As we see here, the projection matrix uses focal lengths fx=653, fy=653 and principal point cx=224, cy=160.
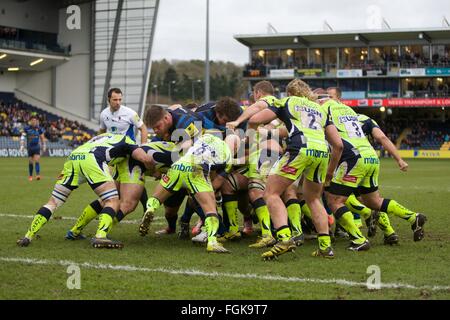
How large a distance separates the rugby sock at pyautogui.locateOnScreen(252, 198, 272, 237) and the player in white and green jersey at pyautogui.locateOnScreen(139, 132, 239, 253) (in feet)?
2.34

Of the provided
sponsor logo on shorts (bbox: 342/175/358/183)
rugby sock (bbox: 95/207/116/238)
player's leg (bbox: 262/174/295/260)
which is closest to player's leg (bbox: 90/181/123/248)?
rugby sock (bbox: 95/207/116/238)

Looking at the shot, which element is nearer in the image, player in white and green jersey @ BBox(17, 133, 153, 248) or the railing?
player in white and green jersey @ BBox(17, 133, 153, 248)

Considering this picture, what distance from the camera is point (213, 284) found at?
5.75 metres

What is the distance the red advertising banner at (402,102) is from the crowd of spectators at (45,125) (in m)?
22.4

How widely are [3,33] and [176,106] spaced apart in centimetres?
5032

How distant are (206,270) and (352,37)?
54.9 m

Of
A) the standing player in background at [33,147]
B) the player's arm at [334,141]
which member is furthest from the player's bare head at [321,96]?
the standing player in background at [33,147]

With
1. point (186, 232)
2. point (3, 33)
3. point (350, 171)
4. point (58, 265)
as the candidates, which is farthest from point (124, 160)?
point (3, 33)

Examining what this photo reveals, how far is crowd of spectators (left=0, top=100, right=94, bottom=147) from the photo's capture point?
159 feet

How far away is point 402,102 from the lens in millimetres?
55656

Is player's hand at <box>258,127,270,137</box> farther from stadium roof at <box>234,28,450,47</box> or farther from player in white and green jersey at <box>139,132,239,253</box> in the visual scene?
stadium roof at <box>234,28,450,47</box>

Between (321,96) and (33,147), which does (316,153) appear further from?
(33,147)

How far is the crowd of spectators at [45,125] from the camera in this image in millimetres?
48406
